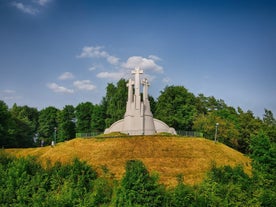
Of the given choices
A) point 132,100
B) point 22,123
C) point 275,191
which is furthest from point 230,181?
point 22,123

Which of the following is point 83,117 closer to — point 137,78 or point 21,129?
point 21,129

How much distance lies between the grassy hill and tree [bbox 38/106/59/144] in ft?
102

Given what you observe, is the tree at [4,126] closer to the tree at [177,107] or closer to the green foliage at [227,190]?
the tree at [177,107]

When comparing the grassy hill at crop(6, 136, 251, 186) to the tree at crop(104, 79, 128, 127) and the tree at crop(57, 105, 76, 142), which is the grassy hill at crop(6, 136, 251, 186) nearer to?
the tree at crop(104, 79, 128, 127)

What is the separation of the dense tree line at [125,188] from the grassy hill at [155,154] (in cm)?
476

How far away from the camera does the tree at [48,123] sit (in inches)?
3174

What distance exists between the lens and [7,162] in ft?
121

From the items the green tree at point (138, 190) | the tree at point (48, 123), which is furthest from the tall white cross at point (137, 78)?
the tree at point (48, 123)

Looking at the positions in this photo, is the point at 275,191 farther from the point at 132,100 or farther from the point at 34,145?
the point at 34,145

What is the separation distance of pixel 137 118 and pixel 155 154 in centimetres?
1209

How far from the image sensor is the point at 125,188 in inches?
1067

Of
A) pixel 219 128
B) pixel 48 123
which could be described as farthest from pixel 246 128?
pixel 48 123

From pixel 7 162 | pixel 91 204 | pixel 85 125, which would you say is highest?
pixel 85 125

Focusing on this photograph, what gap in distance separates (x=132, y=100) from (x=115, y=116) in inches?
602
